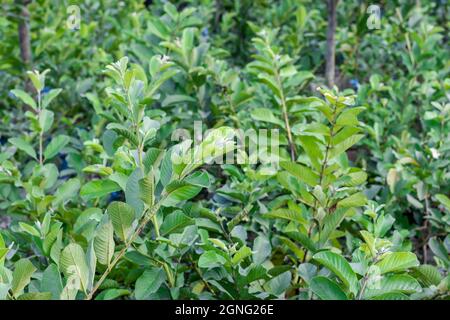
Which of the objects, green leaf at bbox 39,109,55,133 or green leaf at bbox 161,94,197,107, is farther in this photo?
green leaf at bbox 161,94,197,107

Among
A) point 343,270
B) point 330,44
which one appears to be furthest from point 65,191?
point 330,44

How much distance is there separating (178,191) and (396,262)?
389 mm

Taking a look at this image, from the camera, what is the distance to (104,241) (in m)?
1.12

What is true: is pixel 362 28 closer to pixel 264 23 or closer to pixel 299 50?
pixel 299 50

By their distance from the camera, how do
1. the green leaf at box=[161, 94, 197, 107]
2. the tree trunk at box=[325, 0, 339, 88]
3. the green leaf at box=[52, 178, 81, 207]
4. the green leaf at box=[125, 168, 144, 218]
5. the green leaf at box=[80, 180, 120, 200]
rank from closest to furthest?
1. the green leaf at box=[125, 168, 144, 218]
2. the green leaf at box=[80, 180, 120, 200]
3. the green leaf at box=[52, 178, 81, 207]
4. the green leaf at box=[161, 94, 197, 107]
5. the tree trunk at box=[325, 0, 339, 88]

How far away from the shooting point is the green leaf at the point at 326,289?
1.13 metres

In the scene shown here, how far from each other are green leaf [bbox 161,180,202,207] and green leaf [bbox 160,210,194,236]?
0.04 meters

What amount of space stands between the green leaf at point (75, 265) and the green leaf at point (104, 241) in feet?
0.18

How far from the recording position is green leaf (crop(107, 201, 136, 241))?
110 cm

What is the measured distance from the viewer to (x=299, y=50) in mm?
2787

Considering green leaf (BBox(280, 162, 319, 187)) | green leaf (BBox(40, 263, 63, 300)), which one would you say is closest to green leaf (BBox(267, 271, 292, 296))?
green leaf (BBox(280, 162, 319, 187))

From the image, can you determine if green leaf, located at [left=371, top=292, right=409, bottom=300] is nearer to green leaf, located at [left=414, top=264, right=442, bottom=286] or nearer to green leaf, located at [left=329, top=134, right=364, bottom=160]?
green leaf, located at [left=414, top=264, right=442, bottom=286]

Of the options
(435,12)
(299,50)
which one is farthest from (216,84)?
(435,12)

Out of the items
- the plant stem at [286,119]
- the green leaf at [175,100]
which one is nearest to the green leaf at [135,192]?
the plant stem at [286,119]
